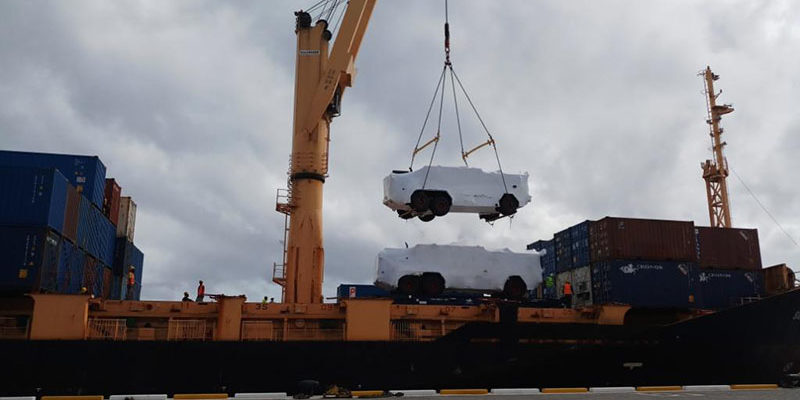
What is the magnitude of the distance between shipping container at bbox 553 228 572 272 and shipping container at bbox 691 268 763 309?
528 cm

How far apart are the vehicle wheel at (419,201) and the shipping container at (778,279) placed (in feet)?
52.2

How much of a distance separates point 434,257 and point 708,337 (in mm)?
10460

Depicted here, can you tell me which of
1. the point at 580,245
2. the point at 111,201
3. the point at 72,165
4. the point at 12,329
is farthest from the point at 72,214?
the point at 580,245

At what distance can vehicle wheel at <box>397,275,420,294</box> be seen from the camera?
2445 cm

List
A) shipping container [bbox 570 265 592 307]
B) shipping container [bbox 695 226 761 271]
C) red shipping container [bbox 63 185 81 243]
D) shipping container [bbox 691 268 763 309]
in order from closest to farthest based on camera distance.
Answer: red shipping container [bbox 63 185 81 243] → shipping container [bbox 691 268 763 309] → shipping container [bbox 570 265 592 307] → shipping container [bbox 695 226 761 271]

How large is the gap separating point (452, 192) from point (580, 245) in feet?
22.6

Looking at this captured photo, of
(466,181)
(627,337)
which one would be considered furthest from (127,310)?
(627,337)

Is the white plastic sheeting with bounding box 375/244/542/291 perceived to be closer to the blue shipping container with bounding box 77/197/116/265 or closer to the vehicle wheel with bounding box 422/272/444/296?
the vehicle wheel with bounding box 422/272/444/296

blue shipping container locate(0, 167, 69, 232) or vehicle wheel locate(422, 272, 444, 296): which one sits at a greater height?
blue shipping container locate(0, 167, 69, 232)

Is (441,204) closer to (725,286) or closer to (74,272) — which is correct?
(725,286)

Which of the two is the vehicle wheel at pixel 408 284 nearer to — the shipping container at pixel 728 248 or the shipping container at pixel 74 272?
the shipping container at pixel 74 272

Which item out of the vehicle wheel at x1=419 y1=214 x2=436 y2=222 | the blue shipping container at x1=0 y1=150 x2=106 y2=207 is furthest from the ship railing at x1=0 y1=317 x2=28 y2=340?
the vehicle wheel at x1=419 y1=214 x2=436 y2=222

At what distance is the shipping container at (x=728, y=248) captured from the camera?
27.5 meters

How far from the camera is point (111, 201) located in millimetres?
29453
